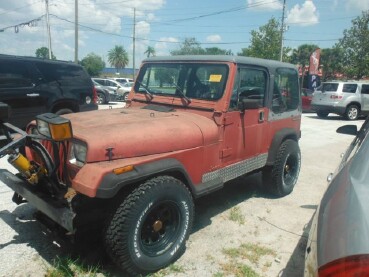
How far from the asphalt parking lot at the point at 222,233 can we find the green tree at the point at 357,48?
84.2 feet

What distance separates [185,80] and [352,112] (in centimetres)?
1394

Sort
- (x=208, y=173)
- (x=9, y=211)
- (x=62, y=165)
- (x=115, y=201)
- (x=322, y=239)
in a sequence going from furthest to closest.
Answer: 1. (x=9, y=211)
2. (x=208, y=173)
3. (x=62, y=165)
4. (x=115, y=201)
5. (x=322, y=239)

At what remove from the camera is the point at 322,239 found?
1.73 m

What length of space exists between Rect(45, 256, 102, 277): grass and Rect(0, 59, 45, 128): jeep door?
5058 mm

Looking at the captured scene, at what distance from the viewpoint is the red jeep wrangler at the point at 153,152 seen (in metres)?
2.96

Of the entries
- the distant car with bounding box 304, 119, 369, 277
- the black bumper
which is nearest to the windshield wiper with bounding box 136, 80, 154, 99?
the black bumper

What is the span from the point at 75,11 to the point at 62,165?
23.9m

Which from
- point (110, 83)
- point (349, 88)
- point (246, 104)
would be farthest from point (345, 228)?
point (110, 83)

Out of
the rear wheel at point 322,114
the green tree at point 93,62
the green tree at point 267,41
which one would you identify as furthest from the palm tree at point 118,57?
the rear wheel at point 322,114

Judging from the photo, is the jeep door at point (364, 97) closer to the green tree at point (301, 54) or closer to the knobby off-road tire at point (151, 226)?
the knobby off-road tire at point (151, 226)

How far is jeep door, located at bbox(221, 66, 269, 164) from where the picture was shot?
4211 mm

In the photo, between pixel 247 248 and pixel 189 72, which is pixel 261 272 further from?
pixel 189 72

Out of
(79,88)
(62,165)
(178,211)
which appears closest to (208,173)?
(178,211)

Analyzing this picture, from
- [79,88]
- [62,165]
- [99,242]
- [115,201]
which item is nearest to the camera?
[115,201]
